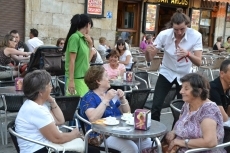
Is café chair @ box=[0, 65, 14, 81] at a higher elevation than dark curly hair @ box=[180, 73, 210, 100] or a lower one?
lower

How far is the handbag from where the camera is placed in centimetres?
297

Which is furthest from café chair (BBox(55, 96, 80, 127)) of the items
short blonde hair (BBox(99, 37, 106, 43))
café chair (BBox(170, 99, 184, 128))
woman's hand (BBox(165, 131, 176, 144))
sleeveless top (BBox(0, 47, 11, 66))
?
short blonde hair (BBox(99, 37, 106, 43))

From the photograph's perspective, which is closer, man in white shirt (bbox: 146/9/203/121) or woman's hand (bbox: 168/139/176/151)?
woman's hand (bbox: 168/139/176/151)

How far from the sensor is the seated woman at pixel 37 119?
2881 millimetres

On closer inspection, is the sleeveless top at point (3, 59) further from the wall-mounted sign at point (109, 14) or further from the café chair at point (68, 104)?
A: the wall-mounted sign at point (109, 14)

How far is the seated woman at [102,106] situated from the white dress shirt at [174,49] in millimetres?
1224

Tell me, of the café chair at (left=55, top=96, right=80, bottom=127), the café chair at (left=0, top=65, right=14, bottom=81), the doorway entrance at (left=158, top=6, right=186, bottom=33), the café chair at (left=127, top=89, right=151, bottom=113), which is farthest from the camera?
the doorway entrance at (left=158, top=6, right=186, bottom=33)

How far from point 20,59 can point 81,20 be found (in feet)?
11.8

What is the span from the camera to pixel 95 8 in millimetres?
11797

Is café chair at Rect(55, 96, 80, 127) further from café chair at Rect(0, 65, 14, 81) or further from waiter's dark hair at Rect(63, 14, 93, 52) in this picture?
café chair at Rect(0, 65, 14, 81)

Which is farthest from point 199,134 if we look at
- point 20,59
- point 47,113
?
point 20,59

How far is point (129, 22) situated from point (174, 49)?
9531mm

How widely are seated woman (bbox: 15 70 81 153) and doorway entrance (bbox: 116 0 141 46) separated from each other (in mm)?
10711

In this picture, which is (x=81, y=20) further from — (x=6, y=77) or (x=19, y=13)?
(x=19, y=13)
